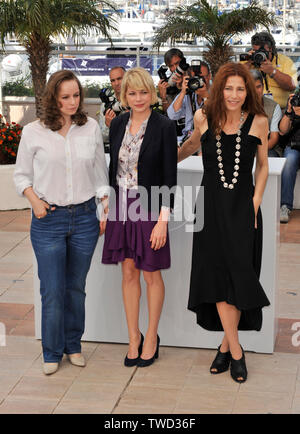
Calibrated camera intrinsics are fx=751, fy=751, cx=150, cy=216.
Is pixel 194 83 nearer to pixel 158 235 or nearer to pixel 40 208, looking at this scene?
pixel 158 235

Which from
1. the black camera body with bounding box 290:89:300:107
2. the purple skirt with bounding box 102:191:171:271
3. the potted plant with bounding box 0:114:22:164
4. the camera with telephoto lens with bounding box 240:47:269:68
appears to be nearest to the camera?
the purple skirt with bounding box 102:191:171:271

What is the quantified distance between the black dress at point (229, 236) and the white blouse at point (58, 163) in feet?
2.02

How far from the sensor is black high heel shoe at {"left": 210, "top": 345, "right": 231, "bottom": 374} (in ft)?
13.6

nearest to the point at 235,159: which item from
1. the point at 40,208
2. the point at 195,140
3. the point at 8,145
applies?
the point at 195,140

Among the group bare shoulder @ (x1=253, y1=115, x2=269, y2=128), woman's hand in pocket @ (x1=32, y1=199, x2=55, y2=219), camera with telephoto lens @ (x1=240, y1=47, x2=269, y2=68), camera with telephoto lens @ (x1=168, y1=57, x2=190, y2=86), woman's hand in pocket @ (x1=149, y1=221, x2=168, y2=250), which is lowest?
woman's hand in pocket @ (x1=149, y1=221, x2=168, y2=250)

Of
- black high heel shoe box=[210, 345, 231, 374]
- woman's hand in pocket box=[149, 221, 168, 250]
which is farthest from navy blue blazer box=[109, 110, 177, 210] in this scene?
black high heel shoe box=[210, 345, 231, 374]

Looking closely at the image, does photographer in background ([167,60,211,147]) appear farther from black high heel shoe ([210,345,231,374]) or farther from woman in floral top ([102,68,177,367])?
black high heel shoe ([210,345,231,374])

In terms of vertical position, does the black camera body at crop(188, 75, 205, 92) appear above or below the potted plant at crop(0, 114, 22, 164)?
above

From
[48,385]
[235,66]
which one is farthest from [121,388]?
[235,66]

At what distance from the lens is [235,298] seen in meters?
3.92

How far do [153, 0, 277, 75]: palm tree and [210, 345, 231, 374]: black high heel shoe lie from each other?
648cm

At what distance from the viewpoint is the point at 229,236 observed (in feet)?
12.8

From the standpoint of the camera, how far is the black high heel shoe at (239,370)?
4030 mm

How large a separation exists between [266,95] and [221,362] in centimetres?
386
